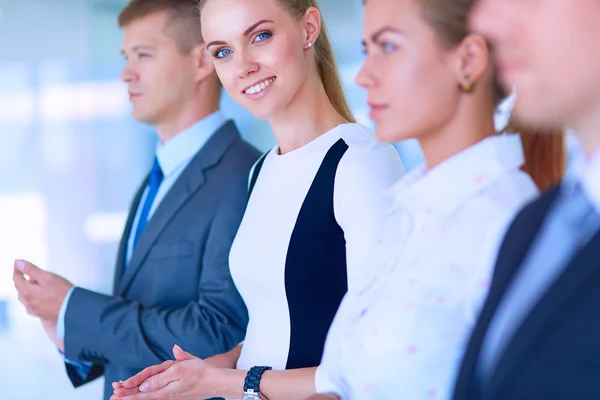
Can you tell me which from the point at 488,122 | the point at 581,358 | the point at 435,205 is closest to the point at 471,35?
the point at 488,122

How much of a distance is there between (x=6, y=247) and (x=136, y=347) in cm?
279

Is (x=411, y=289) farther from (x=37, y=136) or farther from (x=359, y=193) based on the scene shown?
(x=37, y=136)

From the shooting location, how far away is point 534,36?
85cm

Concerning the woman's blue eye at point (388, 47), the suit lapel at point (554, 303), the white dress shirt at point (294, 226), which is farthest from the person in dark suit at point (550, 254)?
the white dress shirt at point (294, 226)

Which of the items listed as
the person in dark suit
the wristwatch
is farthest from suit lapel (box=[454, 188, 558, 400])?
the wristwatch

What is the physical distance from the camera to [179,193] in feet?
6.45

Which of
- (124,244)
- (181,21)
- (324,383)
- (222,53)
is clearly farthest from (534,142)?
(124,244)

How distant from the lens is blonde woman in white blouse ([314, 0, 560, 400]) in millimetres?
1018

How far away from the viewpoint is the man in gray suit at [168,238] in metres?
1.83

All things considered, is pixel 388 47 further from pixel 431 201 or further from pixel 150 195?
pixel 150 195

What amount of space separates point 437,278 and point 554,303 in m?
0.28

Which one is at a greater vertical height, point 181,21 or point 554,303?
point 181,21

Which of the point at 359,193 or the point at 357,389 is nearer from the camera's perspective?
the point at 357,389

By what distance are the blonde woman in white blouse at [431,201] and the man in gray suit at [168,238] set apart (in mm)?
700
